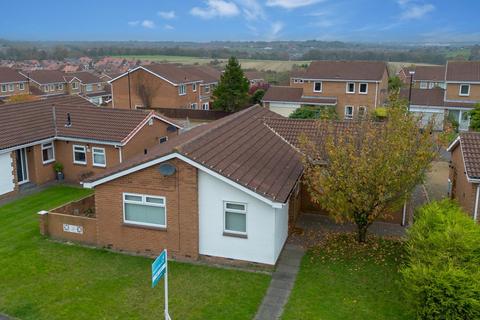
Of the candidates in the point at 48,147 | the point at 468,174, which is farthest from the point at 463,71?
the point at 48,147

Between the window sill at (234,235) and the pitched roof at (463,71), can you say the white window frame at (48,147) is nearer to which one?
the window sill at (234,235)

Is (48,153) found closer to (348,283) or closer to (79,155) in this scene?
(79,155)

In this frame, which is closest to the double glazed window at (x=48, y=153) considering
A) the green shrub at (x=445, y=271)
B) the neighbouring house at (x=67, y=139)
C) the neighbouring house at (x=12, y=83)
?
the neighbouring house at (x=67, y=139)

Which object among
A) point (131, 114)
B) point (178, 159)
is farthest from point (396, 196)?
point (131, 114)

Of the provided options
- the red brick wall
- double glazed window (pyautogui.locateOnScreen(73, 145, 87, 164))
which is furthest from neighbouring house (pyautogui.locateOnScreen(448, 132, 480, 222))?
double glazed window (pyautogui.locateOnScreen(73, 145, 87, 164))

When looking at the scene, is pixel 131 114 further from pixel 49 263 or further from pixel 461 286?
pixel 461 286

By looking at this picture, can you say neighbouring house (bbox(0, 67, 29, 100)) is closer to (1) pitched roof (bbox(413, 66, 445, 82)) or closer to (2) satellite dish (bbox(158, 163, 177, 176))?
(1) pitched roof (bbox(413, 66, 445, 82))
